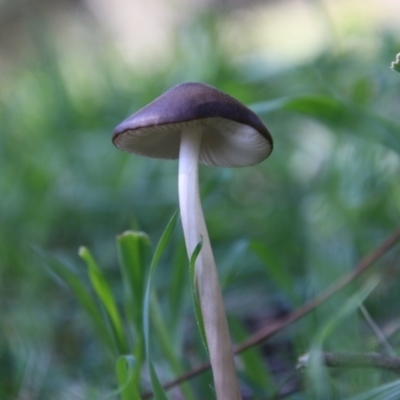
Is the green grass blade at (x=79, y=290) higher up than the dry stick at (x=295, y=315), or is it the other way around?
the green grass blade at (x=79, y=290)

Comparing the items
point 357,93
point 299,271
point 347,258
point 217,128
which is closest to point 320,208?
point 299,271

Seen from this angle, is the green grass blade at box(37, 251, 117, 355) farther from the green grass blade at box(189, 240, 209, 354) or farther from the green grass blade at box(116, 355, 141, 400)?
the green grass blade at box(189, 240, 209, 354)

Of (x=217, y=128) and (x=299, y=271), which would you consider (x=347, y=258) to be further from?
(x=217, y=128)

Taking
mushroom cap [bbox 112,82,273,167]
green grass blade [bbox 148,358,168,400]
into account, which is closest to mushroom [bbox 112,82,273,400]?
mushroom cap [bbox 112,82,273,167]

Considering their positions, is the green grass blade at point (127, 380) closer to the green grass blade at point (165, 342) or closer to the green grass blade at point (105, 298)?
the green grass blade at point (105, 298)

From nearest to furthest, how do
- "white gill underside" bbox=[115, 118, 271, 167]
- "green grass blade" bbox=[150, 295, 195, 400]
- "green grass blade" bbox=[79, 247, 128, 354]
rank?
"white gill underside" bbox=[115, 118, 271, 167], "green grass blade" bbox=[79, 247, 128, 354], "green grass blade" bbox=[150, 295, 195, 400]

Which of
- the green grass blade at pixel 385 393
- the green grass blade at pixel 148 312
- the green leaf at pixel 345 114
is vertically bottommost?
the green grass blade at pixel 385 393

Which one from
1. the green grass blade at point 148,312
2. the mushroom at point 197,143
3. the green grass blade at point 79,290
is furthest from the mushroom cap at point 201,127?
the green grass blade at point 79,290
